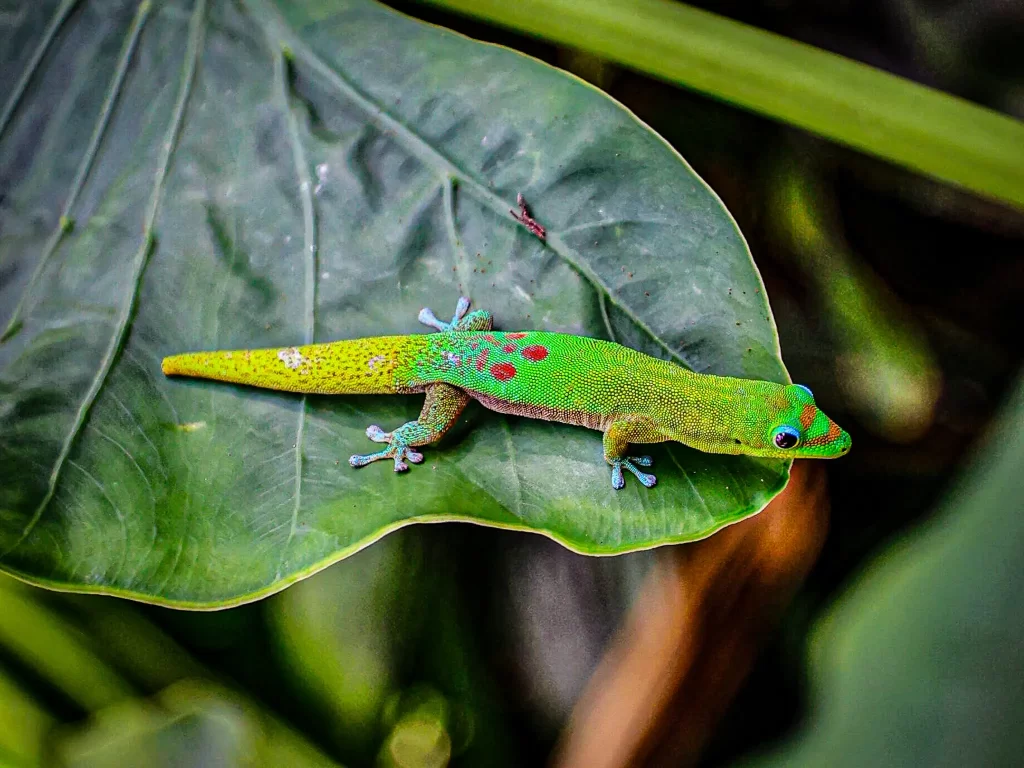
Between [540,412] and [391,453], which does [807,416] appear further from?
[391,453]

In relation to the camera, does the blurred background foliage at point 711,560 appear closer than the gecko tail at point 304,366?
No

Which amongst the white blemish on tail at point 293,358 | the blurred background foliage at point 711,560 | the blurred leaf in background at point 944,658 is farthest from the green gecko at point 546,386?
the blurred background foliage at point 711,560

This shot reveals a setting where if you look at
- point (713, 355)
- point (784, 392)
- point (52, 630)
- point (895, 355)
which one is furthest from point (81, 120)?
point (895, 355)

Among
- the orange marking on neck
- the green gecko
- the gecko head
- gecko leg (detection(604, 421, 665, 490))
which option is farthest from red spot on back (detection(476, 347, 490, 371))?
the orange marking on neck

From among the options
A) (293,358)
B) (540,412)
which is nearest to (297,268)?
(293,358)

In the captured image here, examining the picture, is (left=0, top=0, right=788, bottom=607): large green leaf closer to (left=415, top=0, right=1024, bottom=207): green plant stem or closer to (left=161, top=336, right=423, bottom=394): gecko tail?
(left=161, top=336, right=423, bottom=394): gecko tail

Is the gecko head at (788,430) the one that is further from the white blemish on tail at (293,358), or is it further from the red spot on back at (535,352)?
the white blemish on tail at (293,358)

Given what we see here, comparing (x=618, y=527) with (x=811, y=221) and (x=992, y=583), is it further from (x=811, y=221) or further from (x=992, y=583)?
(x=811, y=221)
